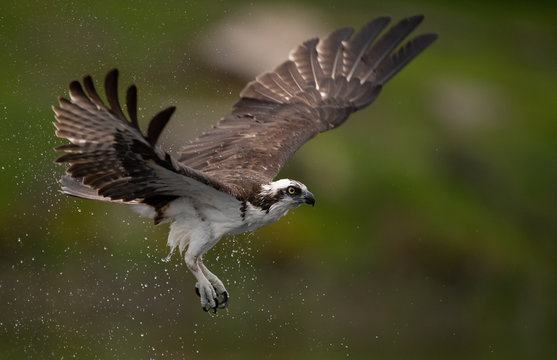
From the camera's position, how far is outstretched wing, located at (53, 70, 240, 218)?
868 cm

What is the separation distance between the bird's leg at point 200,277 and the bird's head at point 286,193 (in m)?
0.86

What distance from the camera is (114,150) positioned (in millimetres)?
9109

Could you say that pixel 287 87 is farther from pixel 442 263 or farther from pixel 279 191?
pixel 442 263

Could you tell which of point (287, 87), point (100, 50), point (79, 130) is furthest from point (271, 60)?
point (79, 130)

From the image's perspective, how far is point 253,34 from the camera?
19703 mm

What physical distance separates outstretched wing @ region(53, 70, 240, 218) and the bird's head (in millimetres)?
591

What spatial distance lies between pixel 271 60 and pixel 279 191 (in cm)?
887

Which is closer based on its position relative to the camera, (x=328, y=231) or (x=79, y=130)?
(x=79, y=130)

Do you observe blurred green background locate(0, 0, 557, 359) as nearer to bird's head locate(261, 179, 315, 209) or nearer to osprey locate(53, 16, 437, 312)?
osprey locate(53, 16, 437, 312)

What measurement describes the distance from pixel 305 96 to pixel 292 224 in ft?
13.6

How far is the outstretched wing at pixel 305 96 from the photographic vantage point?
468 inches

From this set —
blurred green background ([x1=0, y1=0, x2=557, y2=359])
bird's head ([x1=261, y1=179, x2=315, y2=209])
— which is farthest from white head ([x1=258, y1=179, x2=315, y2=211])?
blurred green background ([x1=0, y1=0, x2=557, y2=359])

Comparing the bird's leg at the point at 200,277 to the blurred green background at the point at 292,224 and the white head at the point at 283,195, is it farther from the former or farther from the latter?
the blurred green background at the point at 292,224

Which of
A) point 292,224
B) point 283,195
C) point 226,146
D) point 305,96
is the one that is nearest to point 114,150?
point 283,195
